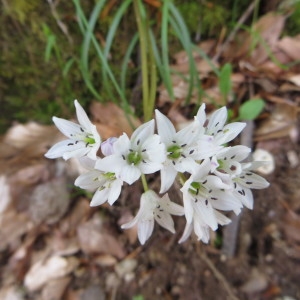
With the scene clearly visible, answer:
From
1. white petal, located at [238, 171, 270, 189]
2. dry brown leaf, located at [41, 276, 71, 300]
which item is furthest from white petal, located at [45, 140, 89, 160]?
dry brown leaf, located at [41, 276, 71, 300]

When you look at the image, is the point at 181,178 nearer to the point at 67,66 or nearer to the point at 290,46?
the point at 67,66

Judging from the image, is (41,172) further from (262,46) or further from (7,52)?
(262,46)

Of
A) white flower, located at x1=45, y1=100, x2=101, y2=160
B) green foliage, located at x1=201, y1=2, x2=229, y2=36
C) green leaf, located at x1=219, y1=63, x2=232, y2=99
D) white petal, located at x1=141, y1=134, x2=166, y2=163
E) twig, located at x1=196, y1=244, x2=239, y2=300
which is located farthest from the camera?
green foliage, located at x1=201, y1=2, x2=229, y2=36

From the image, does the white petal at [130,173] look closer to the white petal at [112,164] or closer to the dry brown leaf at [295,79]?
the white petal at [112,164]

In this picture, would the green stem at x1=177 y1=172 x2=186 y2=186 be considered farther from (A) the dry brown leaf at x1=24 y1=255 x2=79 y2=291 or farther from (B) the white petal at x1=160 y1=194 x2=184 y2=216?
(A) the dry brown leaf at x1=24 y1=255 x2=79 y2=291

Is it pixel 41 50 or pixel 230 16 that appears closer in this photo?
pixel 41 50

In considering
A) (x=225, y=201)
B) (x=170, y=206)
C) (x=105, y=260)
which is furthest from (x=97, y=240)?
(x=225, y=201)

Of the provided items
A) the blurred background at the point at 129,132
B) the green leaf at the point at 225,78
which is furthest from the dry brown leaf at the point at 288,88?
the green leaf at the point at 225,78

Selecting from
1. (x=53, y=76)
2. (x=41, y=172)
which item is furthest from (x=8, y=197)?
(x=53, y=76)
